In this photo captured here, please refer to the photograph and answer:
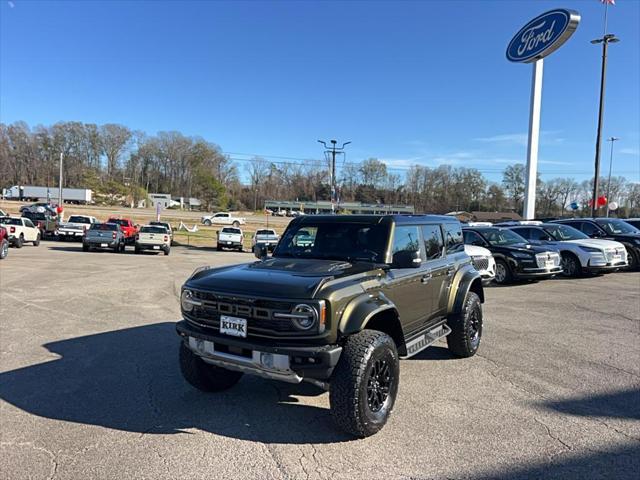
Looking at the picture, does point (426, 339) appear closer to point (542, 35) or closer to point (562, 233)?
point (562, 233)

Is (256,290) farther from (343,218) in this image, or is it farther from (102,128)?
(102,128)

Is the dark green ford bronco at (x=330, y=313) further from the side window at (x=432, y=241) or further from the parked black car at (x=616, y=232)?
the parked black car at (x=616, y=232)

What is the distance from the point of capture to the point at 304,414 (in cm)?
432

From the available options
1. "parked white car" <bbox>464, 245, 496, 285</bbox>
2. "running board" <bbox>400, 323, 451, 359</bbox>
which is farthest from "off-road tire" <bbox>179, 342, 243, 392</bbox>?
"parked white car" <bbox>464, 245, 496, 285</bbox>

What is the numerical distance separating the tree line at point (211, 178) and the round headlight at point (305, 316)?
106587mm

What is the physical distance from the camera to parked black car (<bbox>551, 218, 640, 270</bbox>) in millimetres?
16500

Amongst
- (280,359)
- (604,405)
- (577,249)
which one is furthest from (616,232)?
(280,359)

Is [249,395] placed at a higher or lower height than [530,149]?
lower

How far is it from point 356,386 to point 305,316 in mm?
684

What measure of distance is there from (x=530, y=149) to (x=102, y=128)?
402 ft

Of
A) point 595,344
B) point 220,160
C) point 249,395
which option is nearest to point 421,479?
point 249,395

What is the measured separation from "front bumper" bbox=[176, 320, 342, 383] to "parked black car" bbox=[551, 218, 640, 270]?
55.1 feet

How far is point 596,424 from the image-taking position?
13.6 feet

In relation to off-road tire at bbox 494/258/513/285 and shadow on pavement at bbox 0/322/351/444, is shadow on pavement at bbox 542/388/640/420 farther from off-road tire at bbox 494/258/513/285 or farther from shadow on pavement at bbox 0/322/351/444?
off-road tire at bbox 494/258/513/285
